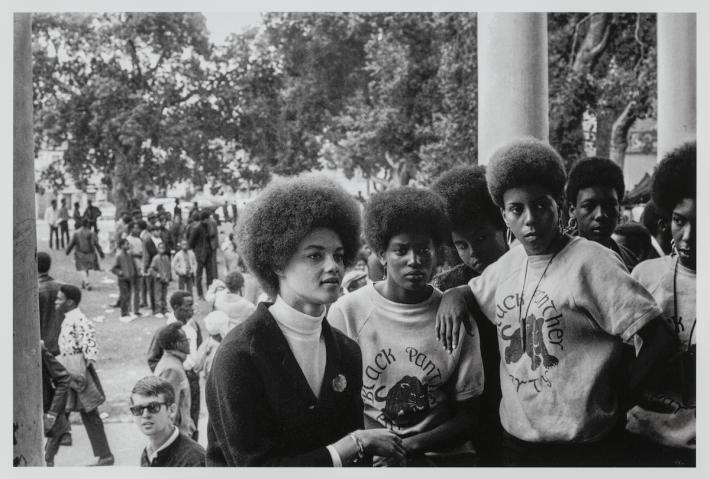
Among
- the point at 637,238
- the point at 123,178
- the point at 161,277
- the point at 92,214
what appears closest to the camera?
the point at 637,238

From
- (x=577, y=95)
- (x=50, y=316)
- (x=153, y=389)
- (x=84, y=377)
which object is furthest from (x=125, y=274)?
(x=153, y=389)

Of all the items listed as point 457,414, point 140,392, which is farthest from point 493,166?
point 140,392

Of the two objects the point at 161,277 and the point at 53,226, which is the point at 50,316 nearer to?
the point at 161,277

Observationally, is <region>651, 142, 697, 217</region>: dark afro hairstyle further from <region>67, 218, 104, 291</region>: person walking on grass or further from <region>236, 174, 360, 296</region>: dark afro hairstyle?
<region>67, 218, 104, 291</region>: person walking on grass

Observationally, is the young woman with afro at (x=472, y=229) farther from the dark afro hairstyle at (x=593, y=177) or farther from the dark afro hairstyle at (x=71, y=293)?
the dark afro hairstyle at (x=71, y=293)

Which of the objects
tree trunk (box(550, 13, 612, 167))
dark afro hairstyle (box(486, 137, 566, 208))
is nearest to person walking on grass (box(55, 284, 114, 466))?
dark afro hairstyle (box(486, 137, 566, 208))

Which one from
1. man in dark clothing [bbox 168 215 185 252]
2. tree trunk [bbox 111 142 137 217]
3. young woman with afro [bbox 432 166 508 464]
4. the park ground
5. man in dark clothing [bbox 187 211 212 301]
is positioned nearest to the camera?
young woman with afro [bbox 432 166 508 464]

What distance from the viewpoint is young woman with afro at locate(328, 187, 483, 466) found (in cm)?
311

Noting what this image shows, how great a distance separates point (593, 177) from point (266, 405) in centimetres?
179

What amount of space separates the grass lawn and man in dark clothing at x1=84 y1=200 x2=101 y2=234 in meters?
0.64

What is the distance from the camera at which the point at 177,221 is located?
1383cm

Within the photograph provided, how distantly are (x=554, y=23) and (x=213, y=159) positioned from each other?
19.4ft

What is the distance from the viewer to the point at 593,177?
3504 millimetres

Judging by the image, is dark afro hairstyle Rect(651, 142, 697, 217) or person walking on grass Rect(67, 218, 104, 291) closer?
dark afro hairstyle Rect(651, 142, 697, 217)
